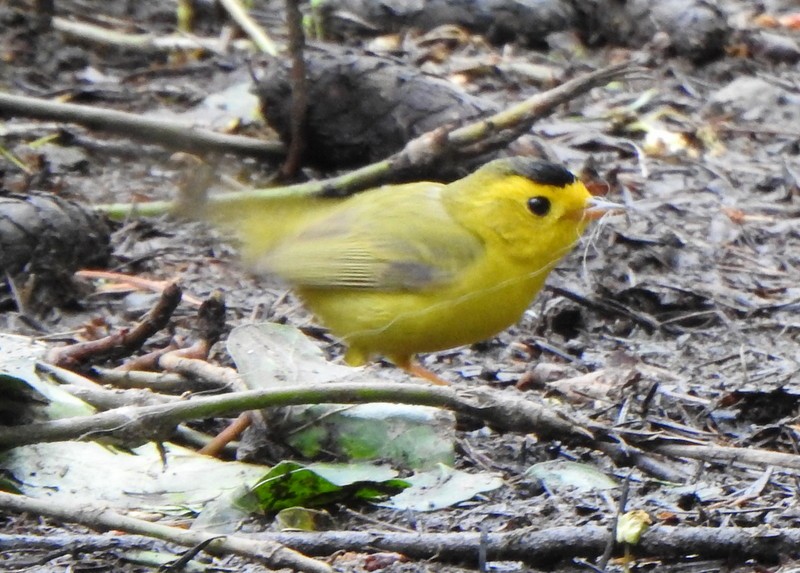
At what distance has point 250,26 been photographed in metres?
8.34

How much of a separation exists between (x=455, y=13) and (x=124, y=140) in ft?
9.73

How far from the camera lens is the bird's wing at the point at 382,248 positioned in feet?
14.9

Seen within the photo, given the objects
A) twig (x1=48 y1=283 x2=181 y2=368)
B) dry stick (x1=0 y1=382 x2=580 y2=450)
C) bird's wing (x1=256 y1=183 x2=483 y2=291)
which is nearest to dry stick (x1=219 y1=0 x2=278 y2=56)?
bird's wing (x1=256 y1=183 x2=483 y2=291)

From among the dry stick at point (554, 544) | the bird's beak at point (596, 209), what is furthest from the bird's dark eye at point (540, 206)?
the dry stick at point (554, 544)

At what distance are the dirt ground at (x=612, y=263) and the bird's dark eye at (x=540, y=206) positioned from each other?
0.30 m

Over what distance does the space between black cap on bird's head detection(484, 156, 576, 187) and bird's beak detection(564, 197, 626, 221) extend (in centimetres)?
10

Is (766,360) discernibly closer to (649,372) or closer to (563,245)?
(649,372)

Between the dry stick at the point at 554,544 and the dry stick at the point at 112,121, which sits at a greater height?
the dry stick at the point at 554,544

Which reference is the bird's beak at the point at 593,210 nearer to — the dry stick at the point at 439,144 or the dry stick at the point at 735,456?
the dry stick at the point at 439,144

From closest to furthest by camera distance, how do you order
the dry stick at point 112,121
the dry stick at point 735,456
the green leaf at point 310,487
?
the green leaf at point 310,487, the dry stick at point 735,456, the dry stick at point 112,121

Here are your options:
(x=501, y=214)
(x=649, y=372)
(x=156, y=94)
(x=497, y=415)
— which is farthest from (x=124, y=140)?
(x=497, y=415)

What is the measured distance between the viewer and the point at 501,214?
15.2ft

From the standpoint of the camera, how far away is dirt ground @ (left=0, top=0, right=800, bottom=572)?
3.27 meters

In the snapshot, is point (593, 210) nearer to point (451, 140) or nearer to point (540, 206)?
point (540, 206)
